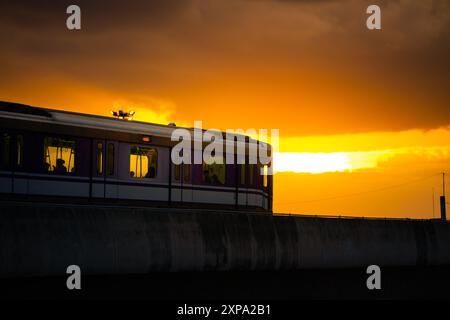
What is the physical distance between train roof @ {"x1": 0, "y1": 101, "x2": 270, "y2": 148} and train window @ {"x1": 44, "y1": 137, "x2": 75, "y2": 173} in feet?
2.07

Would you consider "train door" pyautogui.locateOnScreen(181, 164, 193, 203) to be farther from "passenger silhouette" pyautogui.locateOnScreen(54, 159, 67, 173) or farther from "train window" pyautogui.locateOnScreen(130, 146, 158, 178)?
"passenger silhouette" pyautogui.locateOnScreen(54, 159, 67, 173)

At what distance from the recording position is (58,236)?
854 inches

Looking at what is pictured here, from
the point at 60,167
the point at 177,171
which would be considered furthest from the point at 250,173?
the point at 60,167

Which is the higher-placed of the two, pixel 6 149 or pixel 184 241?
pixel 6 149

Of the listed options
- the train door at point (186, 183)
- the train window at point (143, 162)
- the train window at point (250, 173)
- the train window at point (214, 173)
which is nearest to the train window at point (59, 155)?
the train window at point (143, 162)

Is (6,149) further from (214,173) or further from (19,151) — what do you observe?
(214,173)

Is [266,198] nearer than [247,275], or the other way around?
[247,275]

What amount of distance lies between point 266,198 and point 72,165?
36.2 ft

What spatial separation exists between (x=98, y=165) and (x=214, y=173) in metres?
5.34

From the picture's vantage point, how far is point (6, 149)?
84.9 feet

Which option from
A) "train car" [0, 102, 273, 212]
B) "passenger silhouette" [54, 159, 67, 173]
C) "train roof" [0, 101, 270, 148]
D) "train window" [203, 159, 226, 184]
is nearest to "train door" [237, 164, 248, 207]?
"train car" [0, 102, 273, 212]

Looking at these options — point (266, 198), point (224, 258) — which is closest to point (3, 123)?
point (224, 258)

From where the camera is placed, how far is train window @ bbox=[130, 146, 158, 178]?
2933 centimetres
